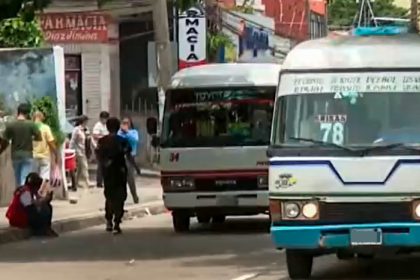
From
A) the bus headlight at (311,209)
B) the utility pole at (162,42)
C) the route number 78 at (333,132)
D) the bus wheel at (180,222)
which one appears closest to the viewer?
the bus headlight at (311,209)

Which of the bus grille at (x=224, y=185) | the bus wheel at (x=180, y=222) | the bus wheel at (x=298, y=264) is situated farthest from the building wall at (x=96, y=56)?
the bus wheel at (x=298, y=264)

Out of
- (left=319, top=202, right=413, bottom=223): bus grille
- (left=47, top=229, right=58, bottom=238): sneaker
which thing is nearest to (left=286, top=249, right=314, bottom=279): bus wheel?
(left=319, top=202, right=413, bottom=223): bus grille

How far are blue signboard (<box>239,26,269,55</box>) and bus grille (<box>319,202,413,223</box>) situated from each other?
103 ft

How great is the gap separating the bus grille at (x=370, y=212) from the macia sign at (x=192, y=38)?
835 inches

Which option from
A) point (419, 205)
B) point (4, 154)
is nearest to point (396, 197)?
point (419, 205)

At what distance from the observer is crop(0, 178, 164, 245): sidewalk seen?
18991 millimetres

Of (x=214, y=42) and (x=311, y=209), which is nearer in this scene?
(x=311, y=209)

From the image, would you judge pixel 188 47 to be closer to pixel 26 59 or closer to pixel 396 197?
pixel 26 59

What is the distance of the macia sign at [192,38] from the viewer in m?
32.9

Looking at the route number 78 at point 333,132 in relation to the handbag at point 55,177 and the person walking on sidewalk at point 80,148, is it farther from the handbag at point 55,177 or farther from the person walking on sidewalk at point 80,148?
the person walking on sidewalk at point 80,148

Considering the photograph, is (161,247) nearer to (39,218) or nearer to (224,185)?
(224,185)

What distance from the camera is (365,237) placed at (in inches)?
448

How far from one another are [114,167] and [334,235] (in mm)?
7899

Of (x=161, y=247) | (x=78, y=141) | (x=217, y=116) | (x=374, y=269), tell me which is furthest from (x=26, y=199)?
(x=78, y=141)
